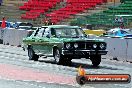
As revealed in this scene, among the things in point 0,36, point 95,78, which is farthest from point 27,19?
point 95,78

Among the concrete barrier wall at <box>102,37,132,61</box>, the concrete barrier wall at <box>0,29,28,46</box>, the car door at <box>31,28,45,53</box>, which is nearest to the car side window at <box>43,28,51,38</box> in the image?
the car door at <box>31,28,45,53</box>

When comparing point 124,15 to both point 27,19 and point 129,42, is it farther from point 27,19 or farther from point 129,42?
point 129,42

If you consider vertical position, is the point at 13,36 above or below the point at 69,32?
below

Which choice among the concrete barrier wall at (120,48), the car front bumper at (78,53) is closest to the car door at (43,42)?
the car front bumper at (78,53)

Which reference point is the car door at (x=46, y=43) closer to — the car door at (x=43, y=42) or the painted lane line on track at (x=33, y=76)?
the car door at (x=43, y=42)

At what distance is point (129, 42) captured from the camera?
85.8ft

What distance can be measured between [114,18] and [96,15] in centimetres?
374

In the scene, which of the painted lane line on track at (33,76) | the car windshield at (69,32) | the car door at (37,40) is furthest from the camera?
the car door at (37,40)

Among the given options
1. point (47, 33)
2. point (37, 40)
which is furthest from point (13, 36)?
point (47, 33)

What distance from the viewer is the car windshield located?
22.4 meters

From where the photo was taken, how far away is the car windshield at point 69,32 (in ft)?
73.6

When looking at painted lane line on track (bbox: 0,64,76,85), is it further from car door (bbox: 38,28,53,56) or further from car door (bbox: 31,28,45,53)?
car door (bbox: 31,28,45,53)

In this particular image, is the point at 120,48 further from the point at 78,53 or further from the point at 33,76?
the point at 33,76

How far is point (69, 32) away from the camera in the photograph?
2255 cm
